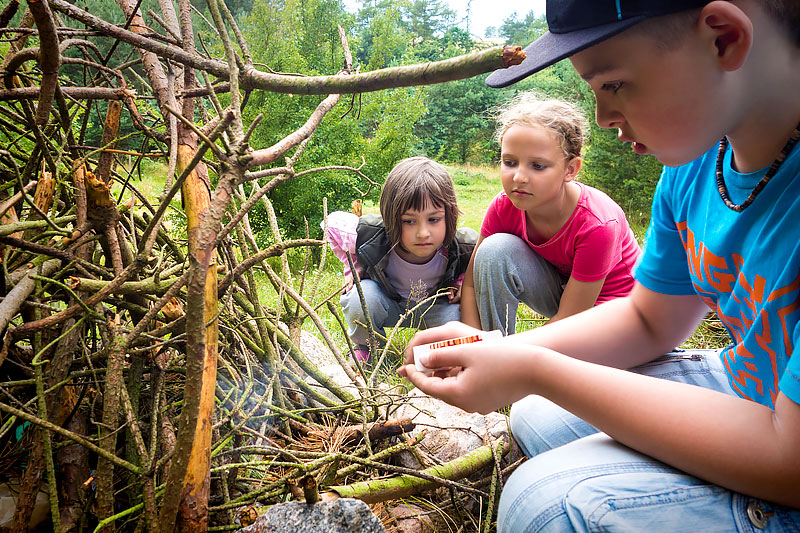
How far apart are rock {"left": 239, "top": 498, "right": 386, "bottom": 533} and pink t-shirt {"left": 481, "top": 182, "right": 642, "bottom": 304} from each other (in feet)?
4.70

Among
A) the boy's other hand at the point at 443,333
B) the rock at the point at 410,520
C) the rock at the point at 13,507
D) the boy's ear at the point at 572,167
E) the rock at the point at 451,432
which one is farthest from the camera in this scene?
the boy's ear at the point at 572,167

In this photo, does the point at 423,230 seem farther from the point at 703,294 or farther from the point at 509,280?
the point at 703,294

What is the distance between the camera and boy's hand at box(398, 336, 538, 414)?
0.97 metres

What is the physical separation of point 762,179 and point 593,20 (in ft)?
1.21

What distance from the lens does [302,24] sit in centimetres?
585

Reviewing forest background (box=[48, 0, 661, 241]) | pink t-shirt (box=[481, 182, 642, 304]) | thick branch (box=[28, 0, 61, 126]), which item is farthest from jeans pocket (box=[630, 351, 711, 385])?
forest background (box=[48, 0, 661, 241])

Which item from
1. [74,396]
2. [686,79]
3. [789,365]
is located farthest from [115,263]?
[789,365]

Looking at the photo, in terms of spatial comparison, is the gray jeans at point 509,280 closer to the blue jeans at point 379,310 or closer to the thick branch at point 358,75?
the blue jeans at point 379,310

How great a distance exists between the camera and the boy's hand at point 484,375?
0.97 meters

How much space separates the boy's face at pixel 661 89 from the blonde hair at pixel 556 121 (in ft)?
4.65

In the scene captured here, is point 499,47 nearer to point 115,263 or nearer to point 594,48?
point 594,48

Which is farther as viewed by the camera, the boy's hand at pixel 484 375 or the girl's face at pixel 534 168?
the girl's face at pixel 534 168

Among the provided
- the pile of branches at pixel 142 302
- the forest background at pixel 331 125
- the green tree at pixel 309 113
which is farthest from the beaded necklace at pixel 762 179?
the green tree at pixel 309 113

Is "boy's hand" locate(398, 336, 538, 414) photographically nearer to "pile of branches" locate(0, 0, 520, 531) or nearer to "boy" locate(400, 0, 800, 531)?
"boy" locate(400, 0, 800, 531)
